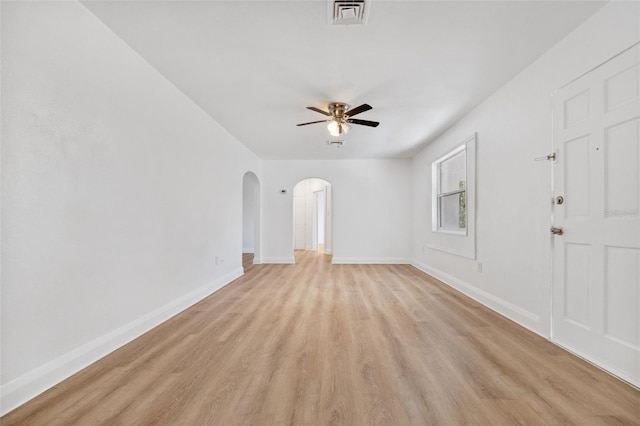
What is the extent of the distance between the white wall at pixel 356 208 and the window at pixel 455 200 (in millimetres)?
1422

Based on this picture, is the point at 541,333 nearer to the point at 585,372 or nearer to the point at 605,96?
the point at 585,372

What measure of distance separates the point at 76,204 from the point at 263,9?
1801mm

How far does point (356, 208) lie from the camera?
705 centimetres

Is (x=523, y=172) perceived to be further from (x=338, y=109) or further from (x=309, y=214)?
(x=309, y=214)

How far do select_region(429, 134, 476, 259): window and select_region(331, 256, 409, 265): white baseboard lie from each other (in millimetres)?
1456

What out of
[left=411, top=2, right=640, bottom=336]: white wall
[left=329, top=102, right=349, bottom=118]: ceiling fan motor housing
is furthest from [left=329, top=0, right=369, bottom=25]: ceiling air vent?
[left=411, top=2, right=640, bottom=336]: white wall

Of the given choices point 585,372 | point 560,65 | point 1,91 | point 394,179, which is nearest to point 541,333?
point 585,372

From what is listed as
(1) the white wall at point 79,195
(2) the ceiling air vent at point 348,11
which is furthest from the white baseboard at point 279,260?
(2) the ceiling air vent at point 348,11

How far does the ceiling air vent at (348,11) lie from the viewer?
1.89 m

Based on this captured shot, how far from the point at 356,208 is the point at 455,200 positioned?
2558 millimetres

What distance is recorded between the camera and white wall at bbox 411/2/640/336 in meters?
2.14

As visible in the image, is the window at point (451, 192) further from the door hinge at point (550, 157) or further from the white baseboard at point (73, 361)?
the white baseboard at point (73, 361)

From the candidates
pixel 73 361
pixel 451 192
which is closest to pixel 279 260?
pixel 451 192

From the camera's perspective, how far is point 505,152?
319 cm
